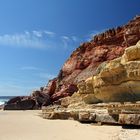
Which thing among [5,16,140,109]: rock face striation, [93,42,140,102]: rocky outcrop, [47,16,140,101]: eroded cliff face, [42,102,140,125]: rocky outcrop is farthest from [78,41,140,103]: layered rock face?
[47,16,140,101]: eroded cliff face

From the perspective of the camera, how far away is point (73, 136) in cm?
1097

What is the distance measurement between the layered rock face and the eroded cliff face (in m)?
31.9

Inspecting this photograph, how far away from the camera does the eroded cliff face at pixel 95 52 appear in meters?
50.2

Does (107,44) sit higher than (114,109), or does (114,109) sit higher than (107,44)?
(107,44)

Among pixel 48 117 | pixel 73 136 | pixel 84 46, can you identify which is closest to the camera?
pixel 73 136

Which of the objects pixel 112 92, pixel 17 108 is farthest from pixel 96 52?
pixel 112 92

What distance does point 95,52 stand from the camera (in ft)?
178

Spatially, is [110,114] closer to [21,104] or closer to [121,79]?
[121,79]

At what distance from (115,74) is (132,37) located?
35.8 m

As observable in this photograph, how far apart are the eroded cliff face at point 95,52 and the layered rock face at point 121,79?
105ft

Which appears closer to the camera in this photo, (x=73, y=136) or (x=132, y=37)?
(x=73, y=136)

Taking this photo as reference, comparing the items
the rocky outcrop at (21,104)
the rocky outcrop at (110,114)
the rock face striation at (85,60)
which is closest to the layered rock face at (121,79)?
the rocky outcrop at (110,114)

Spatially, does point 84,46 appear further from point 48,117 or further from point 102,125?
point 102,125

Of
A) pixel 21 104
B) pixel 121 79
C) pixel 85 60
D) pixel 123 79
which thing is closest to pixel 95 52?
pixel 85 60
